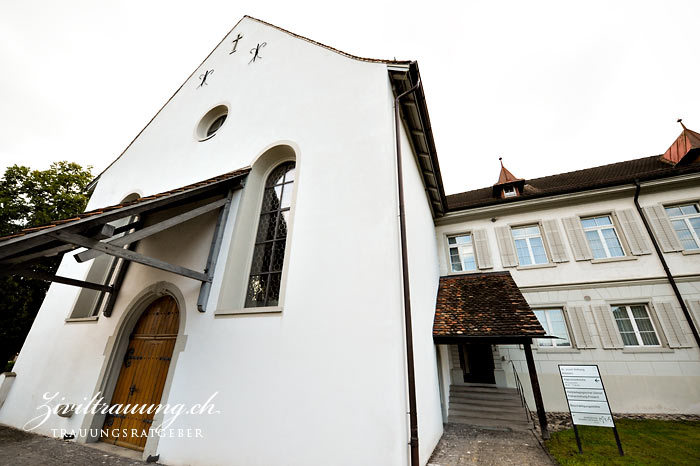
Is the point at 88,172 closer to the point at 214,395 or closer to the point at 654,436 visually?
the point at 214,395

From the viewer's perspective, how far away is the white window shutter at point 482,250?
10.6m

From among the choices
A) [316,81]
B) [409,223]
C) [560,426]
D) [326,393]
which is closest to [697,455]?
[560,426]

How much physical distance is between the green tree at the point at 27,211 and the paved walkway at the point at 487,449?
55.7 ft

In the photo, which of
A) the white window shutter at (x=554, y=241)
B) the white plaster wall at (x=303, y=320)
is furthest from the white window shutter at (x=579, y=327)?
the white plaster wall at (x=303, y=320)

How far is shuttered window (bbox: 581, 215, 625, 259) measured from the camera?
9.44 meters

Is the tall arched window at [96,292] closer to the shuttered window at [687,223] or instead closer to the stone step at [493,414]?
the stone step at [493,414]

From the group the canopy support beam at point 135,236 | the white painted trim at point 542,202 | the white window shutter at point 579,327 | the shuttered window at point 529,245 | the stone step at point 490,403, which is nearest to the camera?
the canopy support beam at point 135,236

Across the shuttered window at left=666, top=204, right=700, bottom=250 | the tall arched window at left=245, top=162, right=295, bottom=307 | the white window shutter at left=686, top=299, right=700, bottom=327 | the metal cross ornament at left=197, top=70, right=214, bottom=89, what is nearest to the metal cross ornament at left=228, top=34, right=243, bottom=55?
the metal cross ornament at left=197, top=70, right=214, bottom=89

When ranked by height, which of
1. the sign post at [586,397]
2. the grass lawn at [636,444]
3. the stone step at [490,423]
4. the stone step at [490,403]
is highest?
the sign post at [586,397]

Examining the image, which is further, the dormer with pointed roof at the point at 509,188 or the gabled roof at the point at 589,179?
the dormer with pointed roof at the point at 509,188

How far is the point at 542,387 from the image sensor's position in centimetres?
859

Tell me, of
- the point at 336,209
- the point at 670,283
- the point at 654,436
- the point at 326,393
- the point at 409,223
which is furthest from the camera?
the point at 670,283

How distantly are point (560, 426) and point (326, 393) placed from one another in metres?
7.16

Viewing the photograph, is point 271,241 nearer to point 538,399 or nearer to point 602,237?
point 538,399
